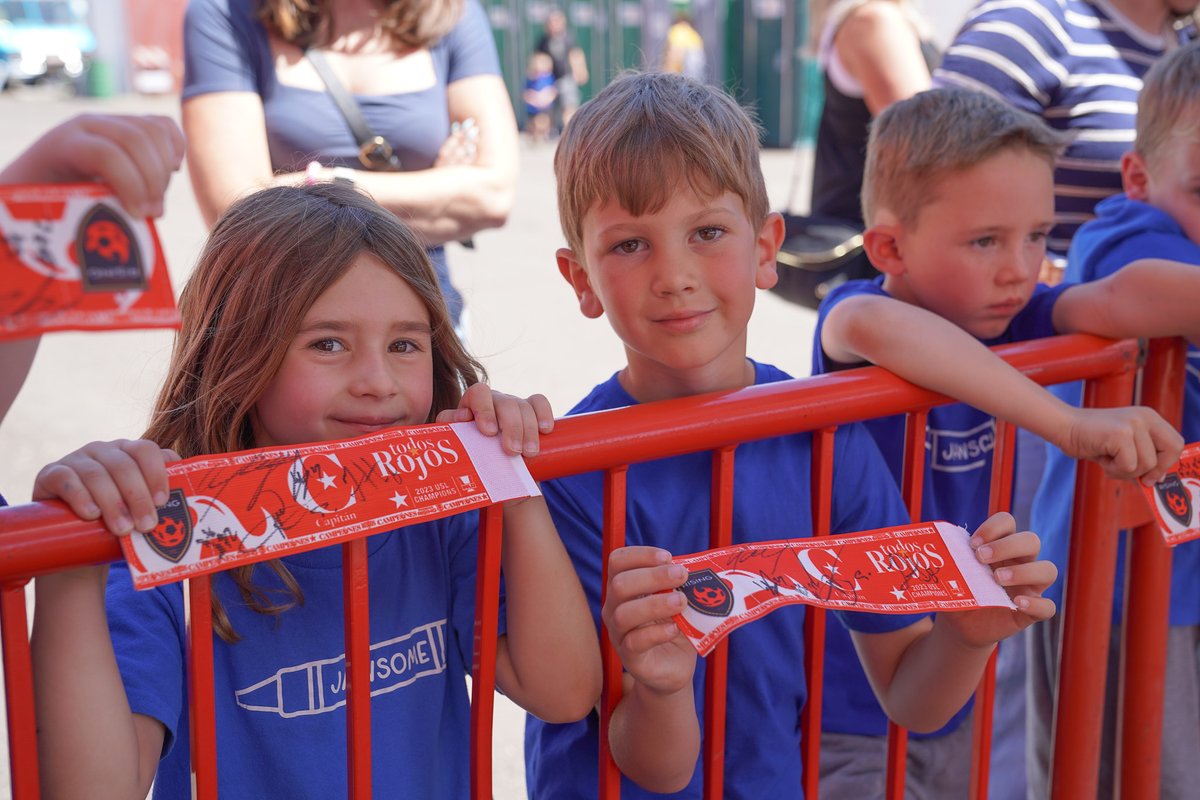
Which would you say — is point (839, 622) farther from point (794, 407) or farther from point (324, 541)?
point (324, 541)

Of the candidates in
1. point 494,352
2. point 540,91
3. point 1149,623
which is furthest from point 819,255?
point 540,91

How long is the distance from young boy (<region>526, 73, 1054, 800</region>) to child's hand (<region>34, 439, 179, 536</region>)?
25.6 inches

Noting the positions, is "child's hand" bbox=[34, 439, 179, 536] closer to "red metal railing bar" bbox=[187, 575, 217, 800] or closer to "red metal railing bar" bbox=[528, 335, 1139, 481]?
"red metal railing bar" bbox=[187, 575, 217, 800]

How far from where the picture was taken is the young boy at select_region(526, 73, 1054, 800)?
1764 millimetres

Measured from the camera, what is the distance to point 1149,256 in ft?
7.33

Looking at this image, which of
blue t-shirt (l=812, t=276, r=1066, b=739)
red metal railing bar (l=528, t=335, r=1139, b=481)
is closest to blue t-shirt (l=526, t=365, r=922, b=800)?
red metal railing bar (l=528, t=335, r=1139, b=481)

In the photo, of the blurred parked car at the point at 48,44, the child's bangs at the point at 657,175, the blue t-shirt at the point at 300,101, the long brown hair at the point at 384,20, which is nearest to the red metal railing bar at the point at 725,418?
the child's bangs at the point at 657,175

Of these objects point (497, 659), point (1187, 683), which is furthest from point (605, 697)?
point (1187, 683)

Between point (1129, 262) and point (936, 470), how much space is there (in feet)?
1.69

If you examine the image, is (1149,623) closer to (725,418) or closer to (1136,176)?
(1136,176)

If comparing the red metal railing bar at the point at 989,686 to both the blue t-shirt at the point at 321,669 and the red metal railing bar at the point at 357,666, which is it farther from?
the red metal railing bar at the point at 357,666

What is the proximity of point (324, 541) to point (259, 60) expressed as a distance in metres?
1.74

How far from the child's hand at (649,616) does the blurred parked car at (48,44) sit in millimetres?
29873

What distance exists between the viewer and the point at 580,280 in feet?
6.57
